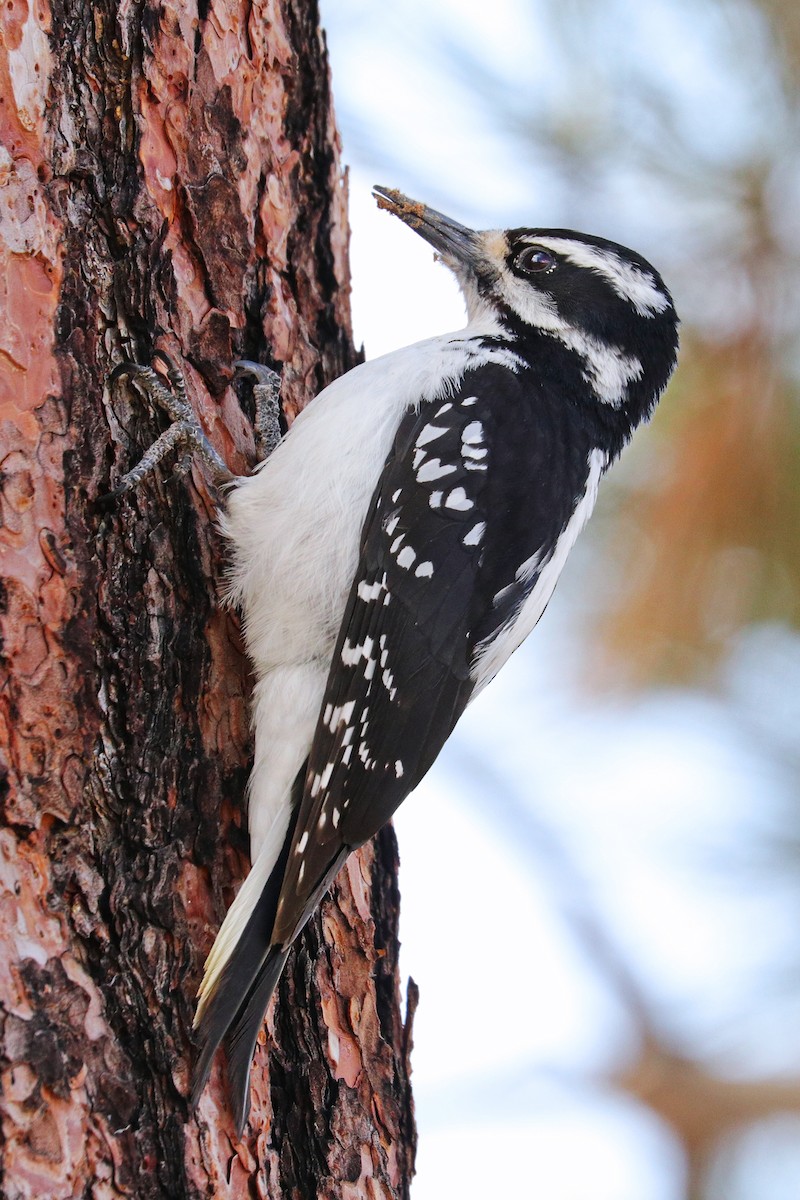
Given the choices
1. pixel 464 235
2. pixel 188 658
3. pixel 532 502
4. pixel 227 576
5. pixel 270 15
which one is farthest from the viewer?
pixel 464 235

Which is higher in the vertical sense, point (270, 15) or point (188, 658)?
point (270, 15)

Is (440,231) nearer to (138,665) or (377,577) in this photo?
(377,577)

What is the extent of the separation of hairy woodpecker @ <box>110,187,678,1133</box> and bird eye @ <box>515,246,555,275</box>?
25 centimetres

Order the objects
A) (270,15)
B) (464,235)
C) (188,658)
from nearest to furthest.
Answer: (188,658) → (270,15) → (464,235)

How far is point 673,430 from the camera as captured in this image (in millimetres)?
2945

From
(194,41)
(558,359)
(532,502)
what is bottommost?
(532,502)

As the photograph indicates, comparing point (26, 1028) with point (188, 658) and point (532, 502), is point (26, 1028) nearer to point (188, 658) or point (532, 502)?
point (188, 658)

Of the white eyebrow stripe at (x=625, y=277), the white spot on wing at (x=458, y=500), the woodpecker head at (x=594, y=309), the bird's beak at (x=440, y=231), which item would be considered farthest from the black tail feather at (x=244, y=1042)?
the bird's beak at (x=440, y=231)

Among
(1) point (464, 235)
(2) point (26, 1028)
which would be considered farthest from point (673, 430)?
(2) point (26, 1028)

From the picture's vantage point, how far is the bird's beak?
2.84 m

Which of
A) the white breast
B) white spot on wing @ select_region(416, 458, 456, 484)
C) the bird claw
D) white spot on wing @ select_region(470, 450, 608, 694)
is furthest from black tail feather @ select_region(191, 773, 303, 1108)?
the bird claw

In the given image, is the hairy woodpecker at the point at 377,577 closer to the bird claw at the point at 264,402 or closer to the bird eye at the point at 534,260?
the bird claw at the point at 264,402

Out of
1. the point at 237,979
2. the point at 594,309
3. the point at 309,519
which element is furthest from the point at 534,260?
the point at 237,979

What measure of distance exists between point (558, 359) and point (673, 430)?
1.52 feet
